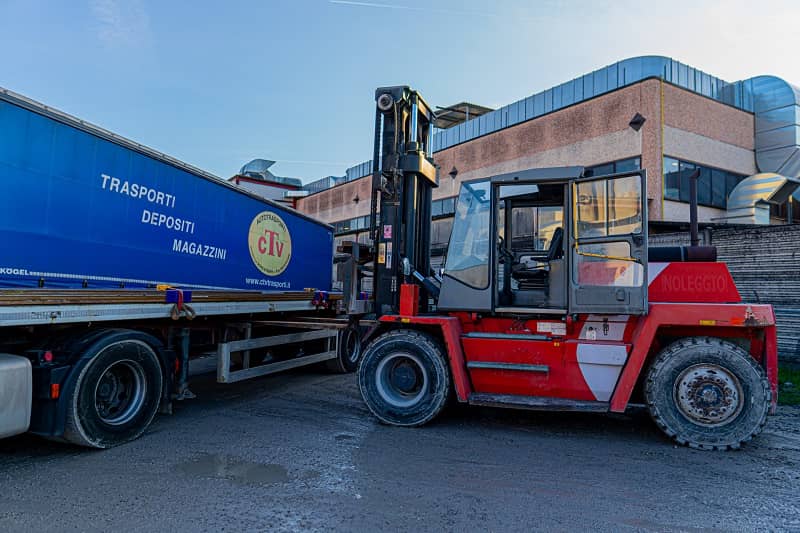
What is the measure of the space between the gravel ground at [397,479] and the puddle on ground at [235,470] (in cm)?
2

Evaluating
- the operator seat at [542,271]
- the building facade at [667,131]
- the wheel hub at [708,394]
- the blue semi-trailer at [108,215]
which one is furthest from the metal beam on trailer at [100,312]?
the building facade at [667,131]

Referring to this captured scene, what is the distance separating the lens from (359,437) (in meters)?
→ 5.51

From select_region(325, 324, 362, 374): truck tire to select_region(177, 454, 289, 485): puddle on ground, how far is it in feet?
15.4

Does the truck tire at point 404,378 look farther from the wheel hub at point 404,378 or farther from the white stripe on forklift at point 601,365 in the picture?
the white stripe on forklift at point 601,365

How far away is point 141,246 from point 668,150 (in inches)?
619

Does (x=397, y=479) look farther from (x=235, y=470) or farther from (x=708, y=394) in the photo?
(x=708, y=394)

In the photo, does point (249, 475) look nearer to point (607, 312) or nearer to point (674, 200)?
point (607, 312)

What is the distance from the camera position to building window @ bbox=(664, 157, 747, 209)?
1606cm

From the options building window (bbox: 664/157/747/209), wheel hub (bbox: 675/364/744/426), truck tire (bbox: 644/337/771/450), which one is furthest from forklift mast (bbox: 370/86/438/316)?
building window (bbox: 664/157/747/209)

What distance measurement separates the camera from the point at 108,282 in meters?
5.46

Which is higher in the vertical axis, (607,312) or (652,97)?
(652,97)

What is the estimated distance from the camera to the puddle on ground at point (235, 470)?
4.24 metres

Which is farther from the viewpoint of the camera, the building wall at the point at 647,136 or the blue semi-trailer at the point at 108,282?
the building wall at the point at 647,136

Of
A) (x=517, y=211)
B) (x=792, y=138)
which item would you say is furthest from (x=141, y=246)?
(x=792, y=138)
